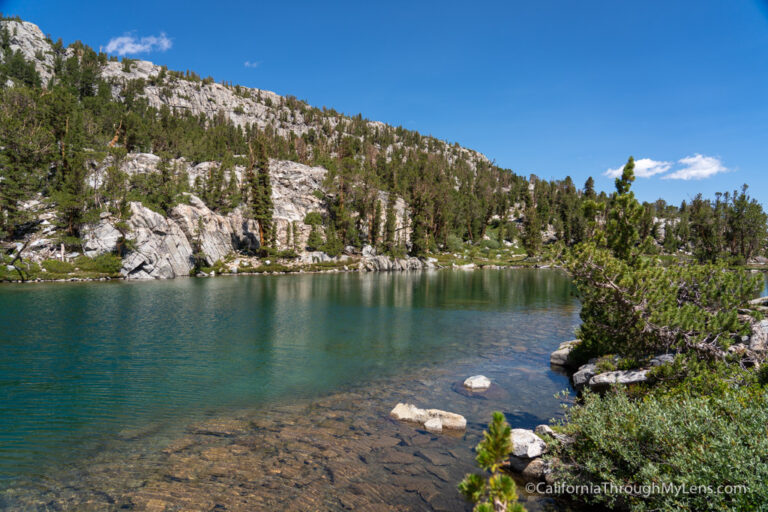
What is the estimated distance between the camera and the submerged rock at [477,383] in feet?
59.9

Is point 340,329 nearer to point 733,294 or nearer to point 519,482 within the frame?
point 519,482

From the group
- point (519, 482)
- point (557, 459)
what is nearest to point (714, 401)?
point (557, 459)

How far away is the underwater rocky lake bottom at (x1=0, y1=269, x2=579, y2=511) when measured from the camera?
10.3 m

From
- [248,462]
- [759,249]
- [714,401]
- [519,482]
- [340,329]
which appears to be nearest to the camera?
[714,401]

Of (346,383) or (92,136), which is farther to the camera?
(92,136)

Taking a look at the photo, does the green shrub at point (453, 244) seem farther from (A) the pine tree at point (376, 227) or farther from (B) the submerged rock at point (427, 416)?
(B) the submerged rock at point (427, 416)

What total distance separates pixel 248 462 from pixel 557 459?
357 inches

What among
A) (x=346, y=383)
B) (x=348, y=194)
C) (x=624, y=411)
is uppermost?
(x=348, y=194)

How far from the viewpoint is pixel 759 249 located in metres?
115

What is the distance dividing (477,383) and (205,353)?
17.0 metres

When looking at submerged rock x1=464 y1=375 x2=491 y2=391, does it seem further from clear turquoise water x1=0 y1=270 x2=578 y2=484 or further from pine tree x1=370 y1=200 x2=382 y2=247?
pine tree x1=370 y1=200 x2=382 y2=247

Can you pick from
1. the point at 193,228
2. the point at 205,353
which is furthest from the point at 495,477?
the point at 193,228

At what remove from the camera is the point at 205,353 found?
23.7 m

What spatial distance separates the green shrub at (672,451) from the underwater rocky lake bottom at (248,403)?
2.20 metres
